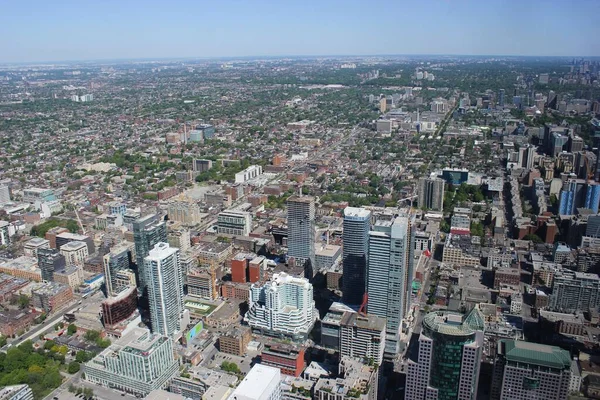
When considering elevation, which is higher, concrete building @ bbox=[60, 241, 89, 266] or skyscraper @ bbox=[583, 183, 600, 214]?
skyscraper @ bbox=[583, 183, 600, 214]

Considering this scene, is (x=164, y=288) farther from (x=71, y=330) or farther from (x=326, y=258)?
(x=326, y=258)

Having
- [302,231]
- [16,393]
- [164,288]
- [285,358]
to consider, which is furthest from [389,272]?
[16,393]

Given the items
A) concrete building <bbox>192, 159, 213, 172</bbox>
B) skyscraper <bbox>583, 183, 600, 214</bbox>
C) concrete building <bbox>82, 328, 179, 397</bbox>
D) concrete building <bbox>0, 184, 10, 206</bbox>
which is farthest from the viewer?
concrete building <bbox>192, 159, 213, 172</bbox>

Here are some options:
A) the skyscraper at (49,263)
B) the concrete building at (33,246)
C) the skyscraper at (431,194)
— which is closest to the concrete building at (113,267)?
the skyscraper at (49,263)

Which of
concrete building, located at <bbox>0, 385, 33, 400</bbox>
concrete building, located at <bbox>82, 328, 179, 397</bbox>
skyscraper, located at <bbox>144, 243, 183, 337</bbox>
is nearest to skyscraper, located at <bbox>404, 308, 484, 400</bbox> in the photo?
concrete building, located at <bbox>82, 328, 179, 397</bbox>

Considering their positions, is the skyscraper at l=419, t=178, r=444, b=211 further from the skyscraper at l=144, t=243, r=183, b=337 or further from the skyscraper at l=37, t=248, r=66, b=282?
the skyscraper at l=37, t=248, r=66, b=282

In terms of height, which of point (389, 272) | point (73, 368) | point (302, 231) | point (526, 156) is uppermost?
point (389, 272)
